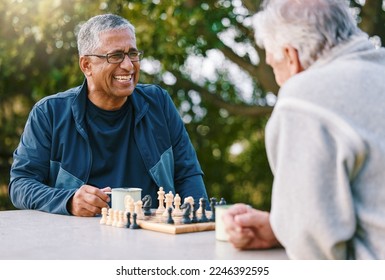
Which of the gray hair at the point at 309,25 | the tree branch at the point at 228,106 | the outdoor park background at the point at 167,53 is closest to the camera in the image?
the gray hair at the point at 309,25

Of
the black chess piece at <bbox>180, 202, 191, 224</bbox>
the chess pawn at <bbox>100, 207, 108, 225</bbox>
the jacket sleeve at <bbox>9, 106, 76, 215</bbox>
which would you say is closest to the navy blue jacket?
the jacket sleeve at <bbox>9, 106, 76, 215</bbox>

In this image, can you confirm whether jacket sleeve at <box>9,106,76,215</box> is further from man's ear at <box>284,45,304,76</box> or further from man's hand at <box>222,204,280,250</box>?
man's ear at <box>284,45,304,76</box>

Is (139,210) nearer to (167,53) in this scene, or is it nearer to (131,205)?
(131,205)

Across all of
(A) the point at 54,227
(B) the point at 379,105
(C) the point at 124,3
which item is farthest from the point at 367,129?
(C) the point at 124,3

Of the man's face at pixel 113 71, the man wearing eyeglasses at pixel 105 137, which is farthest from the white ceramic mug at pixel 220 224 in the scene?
the man's face at pixel 113 71

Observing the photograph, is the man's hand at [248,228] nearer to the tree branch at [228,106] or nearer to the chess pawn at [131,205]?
the chess pawn at [131,205]

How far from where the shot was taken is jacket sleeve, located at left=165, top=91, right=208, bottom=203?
3.40 meters

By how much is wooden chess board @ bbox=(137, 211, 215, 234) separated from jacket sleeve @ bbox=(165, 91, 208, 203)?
85 centimetres

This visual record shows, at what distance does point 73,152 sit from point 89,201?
0.46 metres

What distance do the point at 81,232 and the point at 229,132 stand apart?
8973mm

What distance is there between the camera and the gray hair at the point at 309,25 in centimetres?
182

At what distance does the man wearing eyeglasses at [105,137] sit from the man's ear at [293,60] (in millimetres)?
1467

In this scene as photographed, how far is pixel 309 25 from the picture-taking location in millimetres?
1811

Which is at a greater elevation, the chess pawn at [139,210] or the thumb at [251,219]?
the thumb at [251,219]
